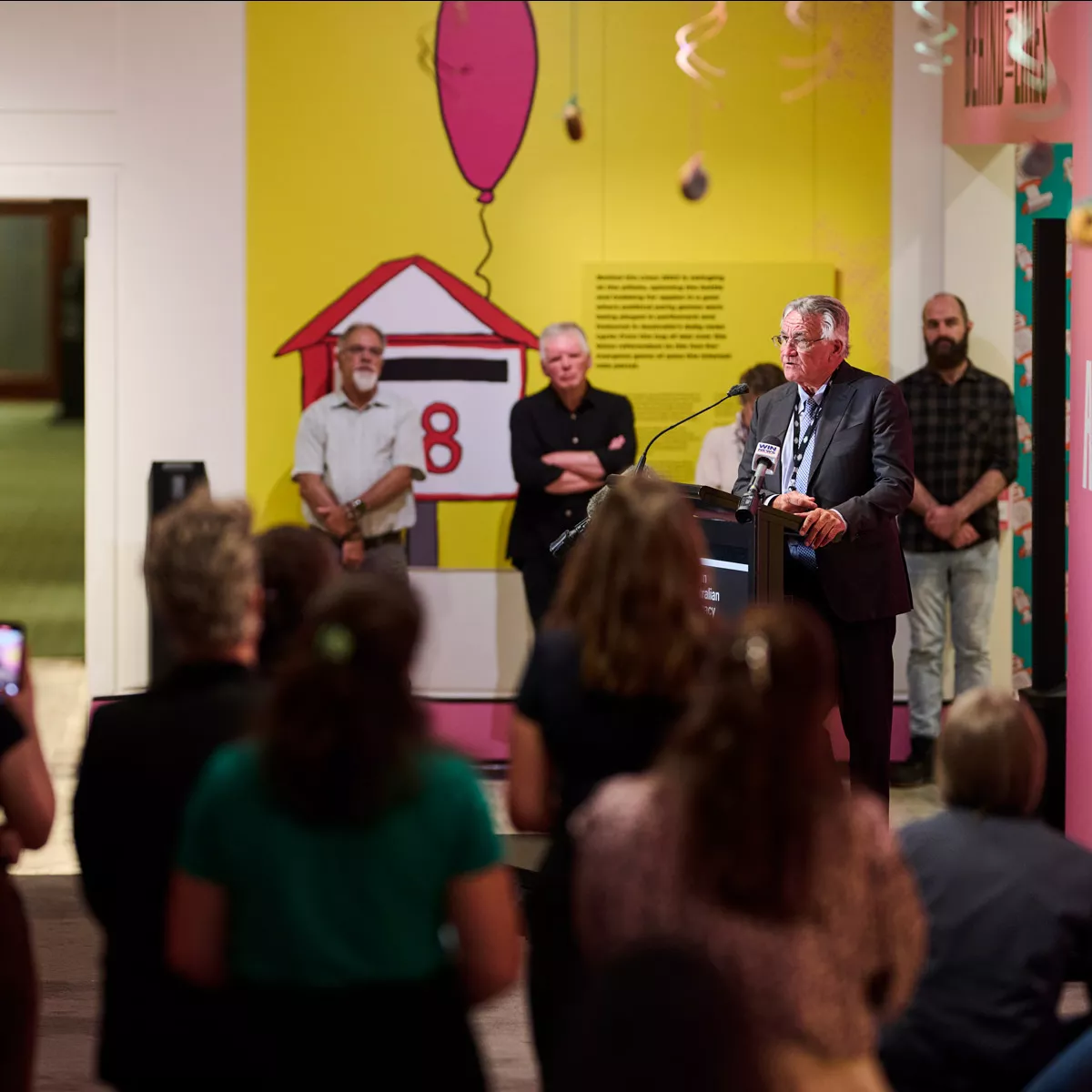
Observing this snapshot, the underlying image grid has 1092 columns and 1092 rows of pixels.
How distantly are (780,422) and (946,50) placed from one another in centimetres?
268

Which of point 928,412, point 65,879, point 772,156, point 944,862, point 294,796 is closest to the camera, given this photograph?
point 294,796

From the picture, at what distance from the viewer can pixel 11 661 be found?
8.29 feet

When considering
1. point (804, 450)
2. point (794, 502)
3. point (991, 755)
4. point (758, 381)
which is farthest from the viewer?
point (758, 381)

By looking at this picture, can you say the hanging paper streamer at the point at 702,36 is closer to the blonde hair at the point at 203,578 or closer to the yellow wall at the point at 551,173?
the yellow wall at the point at 551,173

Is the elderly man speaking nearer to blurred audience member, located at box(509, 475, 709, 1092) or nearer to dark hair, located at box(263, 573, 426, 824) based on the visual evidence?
blurred audience member, located at box(509, 475, 709, 1092)

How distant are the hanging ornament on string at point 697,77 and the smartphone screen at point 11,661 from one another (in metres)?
4.58

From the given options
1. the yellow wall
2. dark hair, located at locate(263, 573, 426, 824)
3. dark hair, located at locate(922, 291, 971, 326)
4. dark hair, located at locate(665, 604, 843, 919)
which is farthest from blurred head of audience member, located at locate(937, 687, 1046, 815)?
the yellow wall

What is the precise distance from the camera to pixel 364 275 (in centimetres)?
680

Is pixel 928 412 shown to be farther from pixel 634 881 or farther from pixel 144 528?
pixel 634 881

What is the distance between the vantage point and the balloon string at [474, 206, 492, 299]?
Result: 680 cm

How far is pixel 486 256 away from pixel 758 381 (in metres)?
1.26

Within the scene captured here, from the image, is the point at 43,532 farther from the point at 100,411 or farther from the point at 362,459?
the point at 362,459

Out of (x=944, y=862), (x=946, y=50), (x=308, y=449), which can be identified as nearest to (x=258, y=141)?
(x=308, y=449)

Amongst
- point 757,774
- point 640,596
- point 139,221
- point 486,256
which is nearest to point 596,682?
point 640,596
